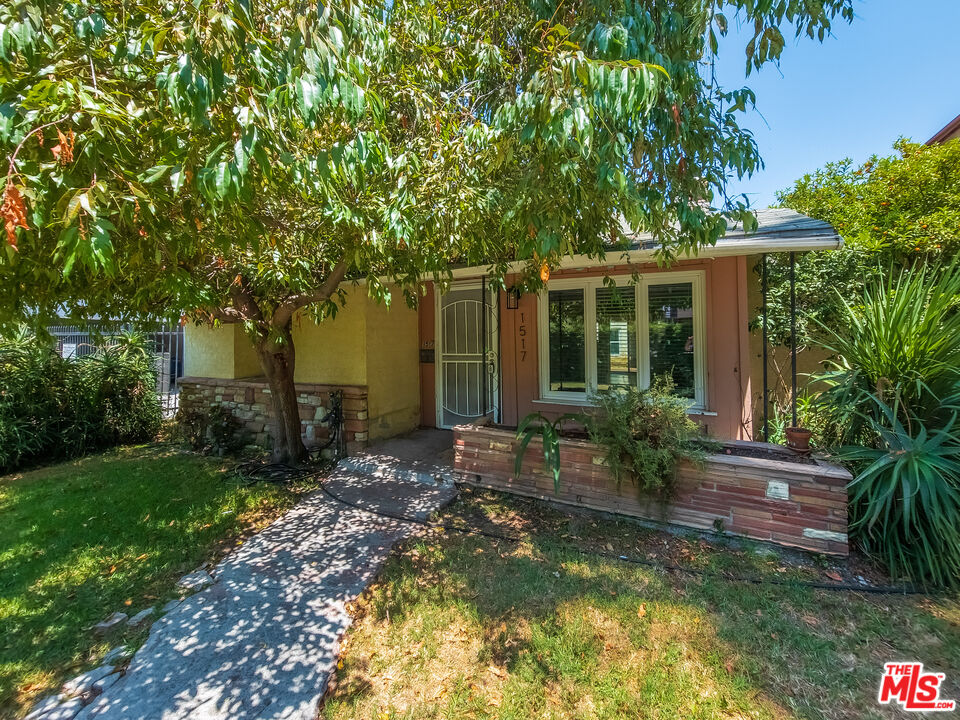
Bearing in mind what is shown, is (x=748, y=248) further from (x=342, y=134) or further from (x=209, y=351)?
(x=209, y=351)

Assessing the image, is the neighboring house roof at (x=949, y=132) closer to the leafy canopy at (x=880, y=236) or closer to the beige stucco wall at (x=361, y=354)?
the leafy canopy at (x=880, y=236)

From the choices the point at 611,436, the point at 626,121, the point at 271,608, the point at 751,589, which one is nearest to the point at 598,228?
the point at 626,121

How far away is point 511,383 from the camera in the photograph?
604cm

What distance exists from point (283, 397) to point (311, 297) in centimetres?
177

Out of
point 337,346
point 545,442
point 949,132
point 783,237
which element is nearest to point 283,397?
point 337,346

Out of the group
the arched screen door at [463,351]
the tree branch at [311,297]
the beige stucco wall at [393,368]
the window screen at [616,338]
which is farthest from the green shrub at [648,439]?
the beige stucco wall at [393,368]

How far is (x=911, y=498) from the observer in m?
2.79

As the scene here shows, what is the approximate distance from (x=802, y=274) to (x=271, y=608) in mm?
6935

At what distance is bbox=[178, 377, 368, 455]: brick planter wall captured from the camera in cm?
590

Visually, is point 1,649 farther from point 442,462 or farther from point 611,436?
point 611,436

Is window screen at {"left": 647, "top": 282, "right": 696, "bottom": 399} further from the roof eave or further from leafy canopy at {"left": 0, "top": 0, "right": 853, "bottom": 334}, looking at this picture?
leafy canopy at {"left": 0, "top": 0, "right": 853, "bottom": 334}

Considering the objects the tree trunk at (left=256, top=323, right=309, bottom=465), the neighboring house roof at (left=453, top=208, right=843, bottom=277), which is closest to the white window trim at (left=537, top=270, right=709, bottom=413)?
the neighboring house roof at (left=453, top=208, right=843, bottom=277)

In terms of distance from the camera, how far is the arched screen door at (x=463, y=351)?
6.34m

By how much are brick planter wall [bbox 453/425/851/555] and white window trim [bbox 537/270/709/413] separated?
1094 millimetres
